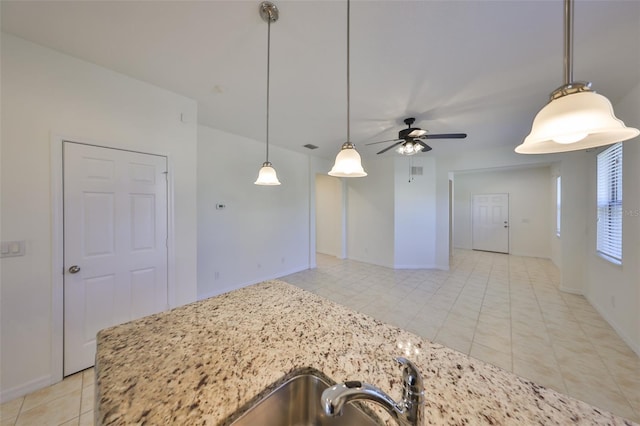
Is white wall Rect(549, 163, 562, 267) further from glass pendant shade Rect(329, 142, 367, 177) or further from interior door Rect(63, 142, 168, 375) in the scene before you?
interior door Rect(63, 142, 168, 375)

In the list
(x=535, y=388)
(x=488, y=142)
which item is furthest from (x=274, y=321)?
(x=488, y=142)

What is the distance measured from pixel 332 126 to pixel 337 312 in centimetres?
290

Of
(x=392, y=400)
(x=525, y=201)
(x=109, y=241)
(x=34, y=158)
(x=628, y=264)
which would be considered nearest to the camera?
(x=392, y=400)

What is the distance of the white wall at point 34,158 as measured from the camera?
5.45 feet

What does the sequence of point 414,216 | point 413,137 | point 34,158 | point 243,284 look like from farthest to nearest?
point 414,216, point 243,284, point 413,137, point 34,158

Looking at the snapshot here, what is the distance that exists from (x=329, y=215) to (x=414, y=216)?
245 centimetres

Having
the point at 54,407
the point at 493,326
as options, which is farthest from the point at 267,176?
the point at 493,326

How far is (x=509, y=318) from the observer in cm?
289

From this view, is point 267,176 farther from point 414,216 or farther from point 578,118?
point 414,216

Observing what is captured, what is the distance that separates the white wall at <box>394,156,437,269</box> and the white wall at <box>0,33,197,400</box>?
4931 millimetres

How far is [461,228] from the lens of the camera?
7.34 meters

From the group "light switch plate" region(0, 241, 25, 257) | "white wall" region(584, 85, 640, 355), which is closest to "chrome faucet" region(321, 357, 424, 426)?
"light switch plate" region(0, 241, 25, 257)

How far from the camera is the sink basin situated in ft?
2.26

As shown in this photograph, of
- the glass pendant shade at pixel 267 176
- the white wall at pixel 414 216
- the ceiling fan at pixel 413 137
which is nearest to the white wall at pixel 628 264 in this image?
the ceiling fan at pixel 413 137
